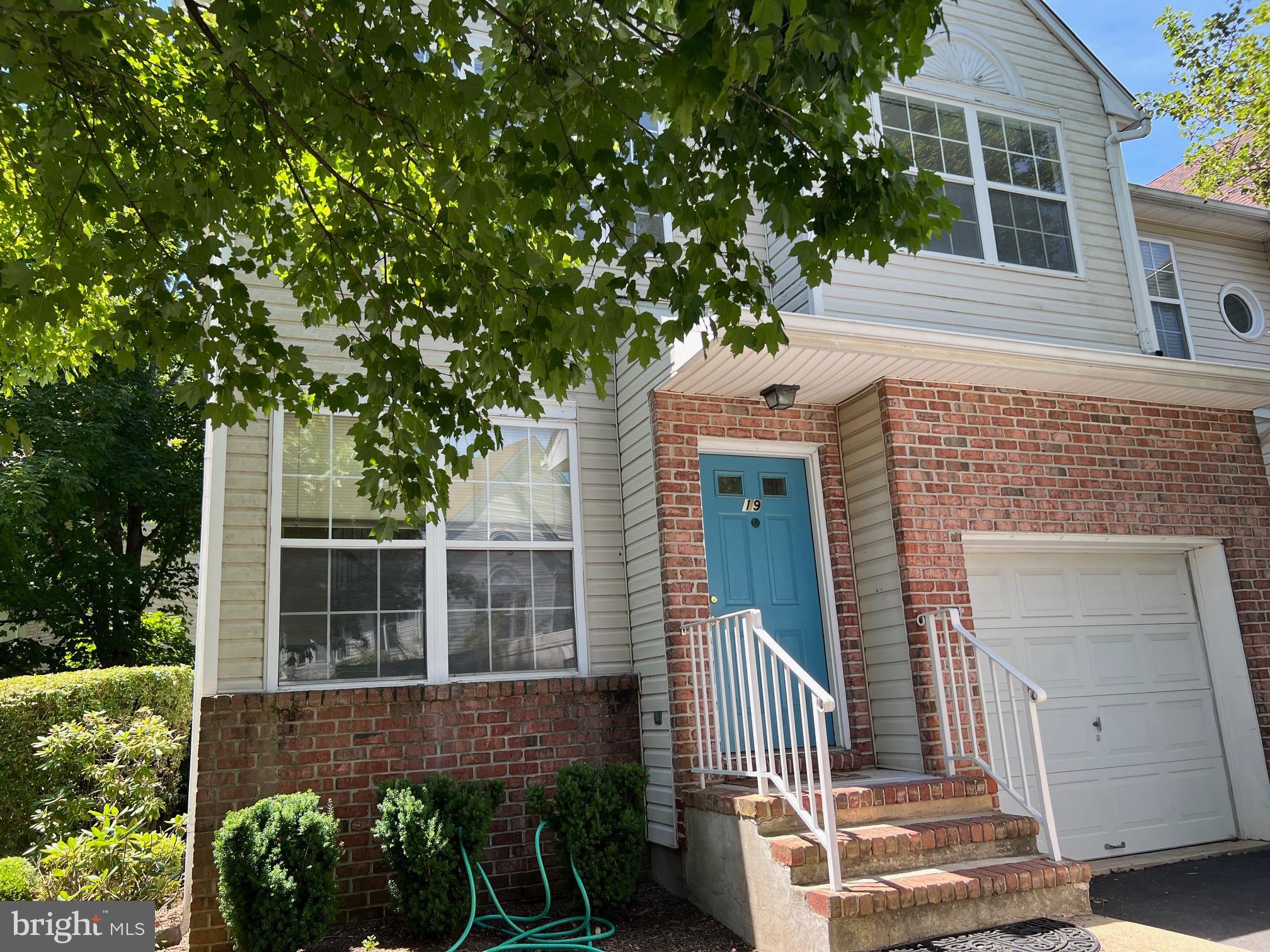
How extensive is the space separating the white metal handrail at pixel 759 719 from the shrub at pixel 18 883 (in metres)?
4.03

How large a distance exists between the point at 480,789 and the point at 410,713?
2.50 ft

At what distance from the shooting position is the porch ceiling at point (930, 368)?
5887 millimetres

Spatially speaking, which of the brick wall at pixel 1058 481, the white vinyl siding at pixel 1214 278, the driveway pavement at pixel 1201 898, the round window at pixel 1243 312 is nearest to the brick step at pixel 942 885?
the driveway pavement at pixel 1201 898

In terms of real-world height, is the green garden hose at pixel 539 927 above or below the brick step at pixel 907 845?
below

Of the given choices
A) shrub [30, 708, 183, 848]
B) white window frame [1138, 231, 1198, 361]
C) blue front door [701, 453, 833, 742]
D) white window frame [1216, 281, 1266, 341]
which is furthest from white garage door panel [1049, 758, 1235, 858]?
shrub [30, 708, 183, 848]

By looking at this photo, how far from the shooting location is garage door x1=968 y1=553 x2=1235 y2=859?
6633 millimetres

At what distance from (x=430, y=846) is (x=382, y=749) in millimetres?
878

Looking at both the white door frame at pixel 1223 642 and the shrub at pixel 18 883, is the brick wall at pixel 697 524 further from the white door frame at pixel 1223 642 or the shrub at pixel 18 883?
the shrub at pixel 18 883

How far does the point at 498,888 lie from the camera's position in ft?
19.1

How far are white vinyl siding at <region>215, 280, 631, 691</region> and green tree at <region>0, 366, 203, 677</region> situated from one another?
7.47m

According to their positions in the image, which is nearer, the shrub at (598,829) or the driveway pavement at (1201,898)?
the driveway pavement at (1201,898)

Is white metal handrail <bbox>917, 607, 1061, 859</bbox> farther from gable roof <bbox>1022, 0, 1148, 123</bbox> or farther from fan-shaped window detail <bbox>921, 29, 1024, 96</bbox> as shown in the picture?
gable roof <bbox>1022, 0, 1148, 123</bbox>

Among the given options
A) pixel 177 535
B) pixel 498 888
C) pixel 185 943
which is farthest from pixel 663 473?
pixel 177 535

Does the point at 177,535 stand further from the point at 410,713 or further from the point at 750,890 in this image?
the point at 750,890
